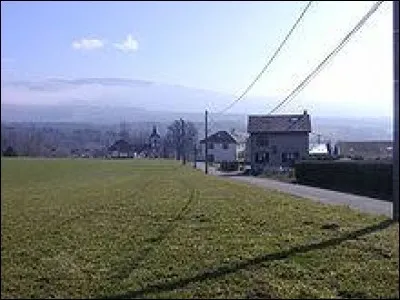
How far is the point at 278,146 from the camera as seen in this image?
89000mm

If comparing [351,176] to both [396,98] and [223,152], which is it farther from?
[223,152]

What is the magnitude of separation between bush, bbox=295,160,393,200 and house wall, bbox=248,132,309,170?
24416 millimetres

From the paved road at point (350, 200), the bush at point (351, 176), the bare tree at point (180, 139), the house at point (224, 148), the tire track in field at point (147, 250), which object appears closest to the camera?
the tire track in field at point (147, 250)

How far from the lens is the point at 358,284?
8.32 m

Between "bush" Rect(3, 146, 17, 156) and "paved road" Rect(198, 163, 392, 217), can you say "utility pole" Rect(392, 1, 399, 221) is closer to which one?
"bush" Rect(3, 146, 17, 156)

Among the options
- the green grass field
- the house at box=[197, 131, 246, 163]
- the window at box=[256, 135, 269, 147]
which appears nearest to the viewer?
the green grass field

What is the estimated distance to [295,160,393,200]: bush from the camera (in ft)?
120

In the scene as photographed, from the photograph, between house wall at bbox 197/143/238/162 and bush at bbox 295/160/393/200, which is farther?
house wall at bbox 197/143/238/162

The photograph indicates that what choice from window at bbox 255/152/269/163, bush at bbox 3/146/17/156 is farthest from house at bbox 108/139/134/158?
bush at bbox 3/146/17/156

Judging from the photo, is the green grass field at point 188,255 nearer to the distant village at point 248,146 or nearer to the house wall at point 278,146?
the distant village at point 248,146

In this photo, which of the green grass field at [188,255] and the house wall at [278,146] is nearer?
the green grass field at [188,255]

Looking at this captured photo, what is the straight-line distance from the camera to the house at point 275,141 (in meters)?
79.4

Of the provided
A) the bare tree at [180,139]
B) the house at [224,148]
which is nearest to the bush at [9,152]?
the bare tree at [180,139]

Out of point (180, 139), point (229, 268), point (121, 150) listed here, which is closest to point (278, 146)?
point (121, 150)
